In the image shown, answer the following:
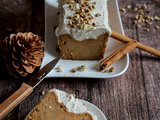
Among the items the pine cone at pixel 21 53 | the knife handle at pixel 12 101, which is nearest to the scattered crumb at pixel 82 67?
the pine cone at pixel 21 53

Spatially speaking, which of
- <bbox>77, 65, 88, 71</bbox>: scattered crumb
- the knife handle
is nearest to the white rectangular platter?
<bbox>77, 65, 88, 71</bbox>: scattered crumb

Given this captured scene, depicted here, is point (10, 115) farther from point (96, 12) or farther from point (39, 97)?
point (96, 12)

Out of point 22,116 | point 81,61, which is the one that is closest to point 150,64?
point 81,61

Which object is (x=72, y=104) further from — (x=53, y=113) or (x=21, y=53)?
(x=21, y=53)

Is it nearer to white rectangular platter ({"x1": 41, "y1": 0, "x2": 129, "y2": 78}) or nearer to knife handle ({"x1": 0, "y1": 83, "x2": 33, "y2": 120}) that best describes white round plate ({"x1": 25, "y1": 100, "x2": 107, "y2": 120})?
white rectangular platter ({"x1": 41, "y1": 0, "x2": 129, "y2": 78})

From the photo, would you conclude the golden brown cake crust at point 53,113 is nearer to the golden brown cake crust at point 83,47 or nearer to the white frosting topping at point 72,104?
the white frosting topping at point 72,104

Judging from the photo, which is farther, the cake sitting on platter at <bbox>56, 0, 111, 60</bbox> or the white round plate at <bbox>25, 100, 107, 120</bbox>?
the cake sitting on platter at <bbox>56, 0, 111, 60</bbox>

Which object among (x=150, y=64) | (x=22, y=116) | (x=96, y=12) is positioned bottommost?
(x=150, y=64)
